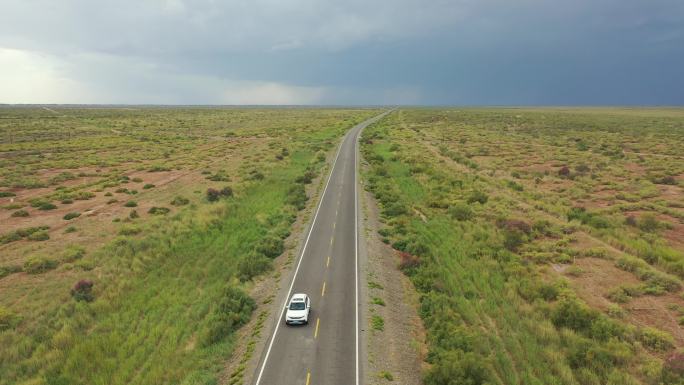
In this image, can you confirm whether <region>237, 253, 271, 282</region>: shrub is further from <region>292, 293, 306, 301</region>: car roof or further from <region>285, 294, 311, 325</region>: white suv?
<region>285, 294, 311, 325</region>: white suv

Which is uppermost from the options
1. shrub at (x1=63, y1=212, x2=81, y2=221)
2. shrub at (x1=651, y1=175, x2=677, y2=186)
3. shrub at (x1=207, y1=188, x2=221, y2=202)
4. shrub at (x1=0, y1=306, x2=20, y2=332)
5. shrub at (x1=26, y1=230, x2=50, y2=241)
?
shrub at (x1=651, y1=175, x2=677, y2=186)

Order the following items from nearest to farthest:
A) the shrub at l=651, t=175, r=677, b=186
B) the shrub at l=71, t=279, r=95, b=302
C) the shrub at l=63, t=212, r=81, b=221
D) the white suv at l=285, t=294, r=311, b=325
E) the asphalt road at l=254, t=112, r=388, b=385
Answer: the asphalt road at l=254, t=112, r=388, b=385
the white suv at l=285, t=294, r=311, b=325
the shrub at l=71, t=279, r=95, b=302
the shrub at l=63, t=212, r=81, b=221
the shrub at l=651, t=175, r=677, b=186

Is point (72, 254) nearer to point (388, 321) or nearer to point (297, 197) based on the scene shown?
point (297, 197)

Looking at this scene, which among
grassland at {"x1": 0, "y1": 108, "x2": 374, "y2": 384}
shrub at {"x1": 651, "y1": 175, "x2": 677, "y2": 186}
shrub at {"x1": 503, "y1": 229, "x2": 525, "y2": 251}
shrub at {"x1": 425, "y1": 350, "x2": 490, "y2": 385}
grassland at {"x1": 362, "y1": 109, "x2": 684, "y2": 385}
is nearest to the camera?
shrub at {"x1": 425, "y1": 350, "x2": 490, "y2": 385}

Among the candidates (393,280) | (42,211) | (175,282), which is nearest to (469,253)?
(393,280)

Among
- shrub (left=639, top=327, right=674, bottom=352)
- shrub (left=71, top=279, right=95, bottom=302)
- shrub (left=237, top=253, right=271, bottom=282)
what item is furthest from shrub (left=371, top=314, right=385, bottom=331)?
shrub (left=71, top=279, right=95, bottom=302)

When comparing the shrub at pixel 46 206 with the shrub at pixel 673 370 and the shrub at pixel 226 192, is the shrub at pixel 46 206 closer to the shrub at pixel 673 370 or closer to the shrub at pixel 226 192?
the shrub at pixel 226 192

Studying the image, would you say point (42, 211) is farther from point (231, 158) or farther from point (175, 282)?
point (231, 158)
